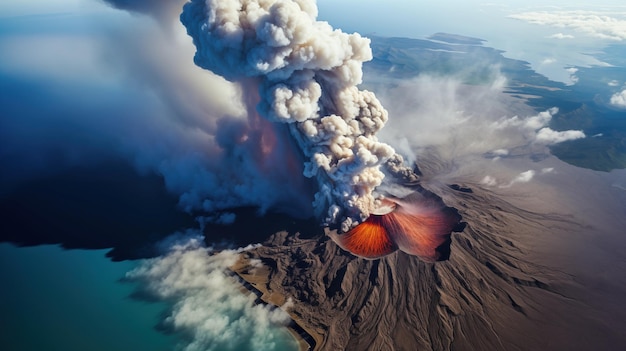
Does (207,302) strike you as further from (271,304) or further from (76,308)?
(76,308)

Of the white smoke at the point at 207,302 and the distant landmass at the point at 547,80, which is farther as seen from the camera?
the distant landmass at the point at 547,80

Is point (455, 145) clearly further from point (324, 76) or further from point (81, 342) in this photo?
point (81, 342)

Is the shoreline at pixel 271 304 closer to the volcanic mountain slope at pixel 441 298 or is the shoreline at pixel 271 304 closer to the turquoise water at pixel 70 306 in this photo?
the volcanic mountain slope at pixel 441 298

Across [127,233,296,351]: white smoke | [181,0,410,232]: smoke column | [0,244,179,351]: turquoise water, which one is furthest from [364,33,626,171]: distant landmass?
[0,244,179,351]: turquoise water

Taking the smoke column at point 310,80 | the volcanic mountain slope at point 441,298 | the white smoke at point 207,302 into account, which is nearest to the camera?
the white smoke at point 207,302

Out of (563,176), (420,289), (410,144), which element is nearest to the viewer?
(420,289)

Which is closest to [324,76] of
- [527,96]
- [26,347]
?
[26,347]

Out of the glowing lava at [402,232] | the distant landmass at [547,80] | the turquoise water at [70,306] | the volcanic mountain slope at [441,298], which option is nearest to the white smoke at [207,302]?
the turquoise water at [70,306]

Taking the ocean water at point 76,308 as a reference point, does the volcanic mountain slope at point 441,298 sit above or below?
below
